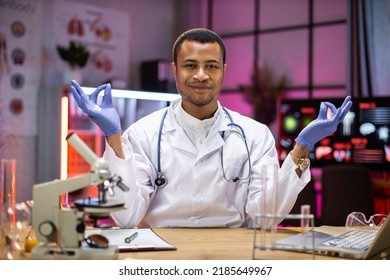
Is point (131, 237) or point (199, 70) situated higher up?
point (199, 70)

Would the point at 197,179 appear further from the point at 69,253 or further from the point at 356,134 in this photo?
the point at 356,134

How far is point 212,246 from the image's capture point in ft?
4.97

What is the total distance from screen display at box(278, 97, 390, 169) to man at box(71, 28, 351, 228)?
2663 mm

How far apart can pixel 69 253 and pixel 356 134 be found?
3.84 metres

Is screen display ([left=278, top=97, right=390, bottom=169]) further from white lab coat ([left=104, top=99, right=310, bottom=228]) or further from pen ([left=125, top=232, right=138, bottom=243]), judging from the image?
pen ([left=125, top=232, right=138, bottom=243])

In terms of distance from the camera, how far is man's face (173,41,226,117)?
1832mm

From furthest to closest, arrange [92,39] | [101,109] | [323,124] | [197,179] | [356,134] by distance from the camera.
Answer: [92,39]
[356,134]
[197,179]
[323,124]
[101,109]

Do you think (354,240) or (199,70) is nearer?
(354,240)

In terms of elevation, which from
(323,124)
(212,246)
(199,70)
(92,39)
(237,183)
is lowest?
(212,246)

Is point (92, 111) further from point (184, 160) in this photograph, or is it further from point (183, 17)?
point (183, 17)

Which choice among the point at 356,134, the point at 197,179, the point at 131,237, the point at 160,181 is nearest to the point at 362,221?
the point at 197,179

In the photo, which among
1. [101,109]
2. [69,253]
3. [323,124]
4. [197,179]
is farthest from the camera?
[197,179]

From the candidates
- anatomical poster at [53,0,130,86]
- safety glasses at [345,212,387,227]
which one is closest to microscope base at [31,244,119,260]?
safety glasses at [345,212,387,227]

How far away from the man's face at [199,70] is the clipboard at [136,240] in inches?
20.4
